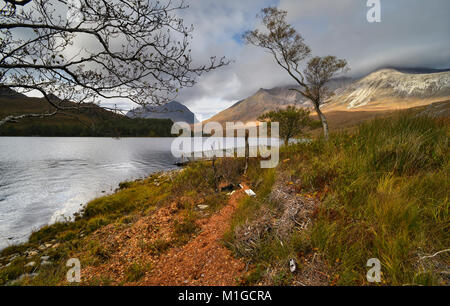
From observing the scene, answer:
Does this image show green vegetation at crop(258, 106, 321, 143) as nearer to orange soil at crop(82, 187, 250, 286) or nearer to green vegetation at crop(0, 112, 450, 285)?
green vegetation at crop(0, 112, 450, 285)

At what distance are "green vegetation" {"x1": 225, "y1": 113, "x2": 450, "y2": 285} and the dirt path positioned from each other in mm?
311

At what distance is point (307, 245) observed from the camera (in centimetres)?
302

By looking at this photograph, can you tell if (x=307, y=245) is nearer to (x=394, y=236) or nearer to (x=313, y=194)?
(x=394, y=236)

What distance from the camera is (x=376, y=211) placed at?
3.06 meters

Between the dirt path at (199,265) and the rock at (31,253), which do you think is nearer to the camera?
the dirt path at (199,265)

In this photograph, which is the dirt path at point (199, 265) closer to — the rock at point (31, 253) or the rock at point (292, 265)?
the rock at point (292, 265)

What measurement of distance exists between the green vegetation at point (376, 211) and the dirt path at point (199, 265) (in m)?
0.31

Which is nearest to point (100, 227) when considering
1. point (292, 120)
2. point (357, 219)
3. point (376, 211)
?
point (357, 219)

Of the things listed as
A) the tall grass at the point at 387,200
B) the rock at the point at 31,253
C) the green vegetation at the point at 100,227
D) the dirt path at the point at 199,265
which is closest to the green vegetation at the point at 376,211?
the tall grass at the point at 387,200

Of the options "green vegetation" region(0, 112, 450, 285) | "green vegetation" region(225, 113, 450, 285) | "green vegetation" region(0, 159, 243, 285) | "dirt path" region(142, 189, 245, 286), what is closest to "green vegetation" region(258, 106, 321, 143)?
"green vegetation" region(0, 159, 243, 285)

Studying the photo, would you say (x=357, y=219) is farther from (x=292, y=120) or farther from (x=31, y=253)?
(x=292, y=120)

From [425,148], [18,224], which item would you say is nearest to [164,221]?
[425,148]

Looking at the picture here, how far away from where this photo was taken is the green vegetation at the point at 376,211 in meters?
2.43
